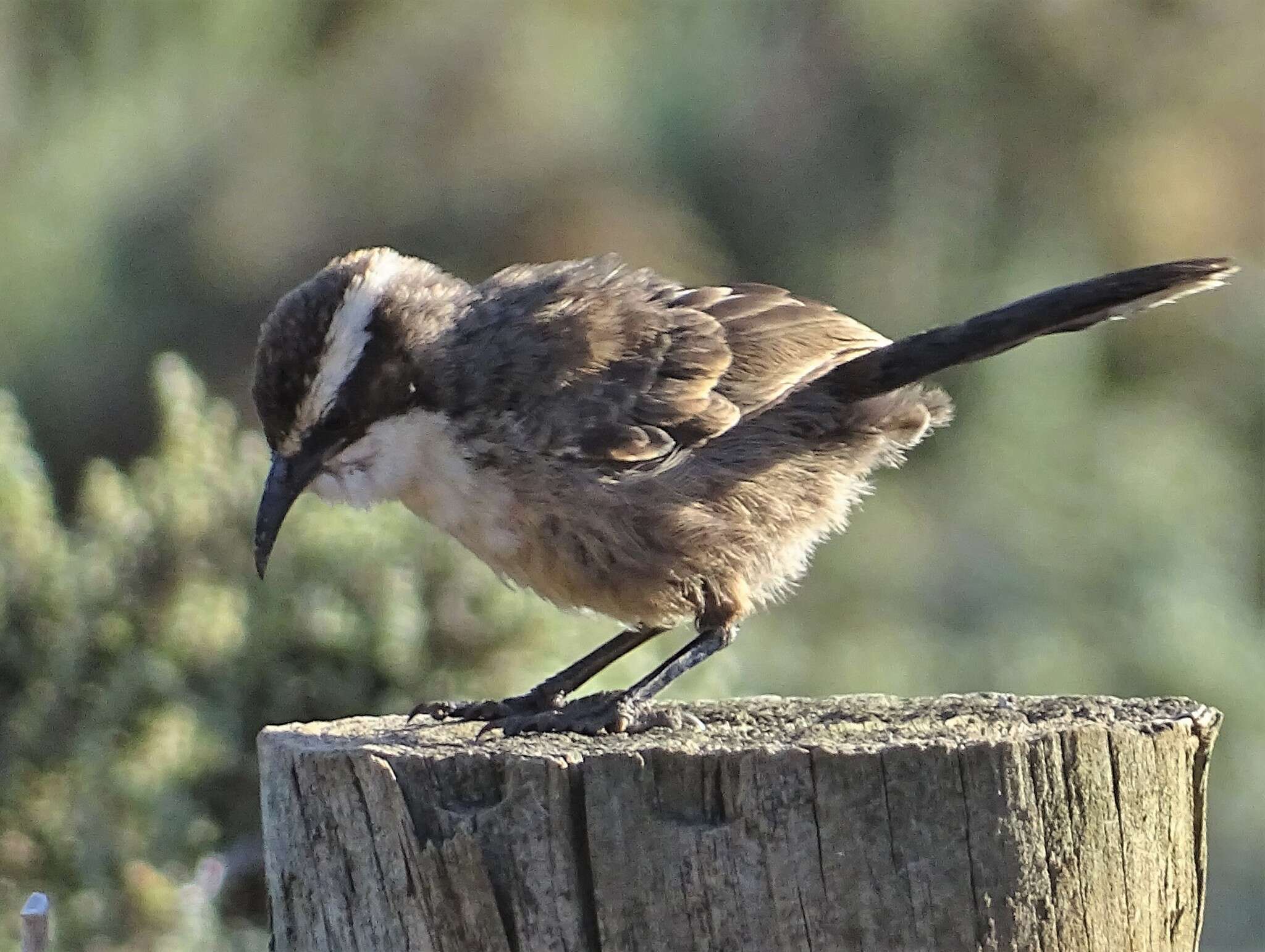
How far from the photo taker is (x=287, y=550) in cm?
520

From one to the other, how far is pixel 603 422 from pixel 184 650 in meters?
1.93

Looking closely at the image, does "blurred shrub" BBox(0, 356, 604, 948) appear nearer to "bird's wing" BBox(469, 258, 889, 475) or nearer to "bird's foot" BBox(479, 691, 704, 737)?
"bird's wing" BBox(469, 258, 889, 475)

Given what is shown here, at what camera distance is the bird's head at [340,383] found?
12.2ft

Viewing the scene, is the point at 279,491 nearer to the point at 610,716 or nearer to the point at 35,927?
the point at 610,716

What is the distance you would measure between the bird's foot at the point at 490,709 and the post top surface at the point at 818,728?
0.13 m

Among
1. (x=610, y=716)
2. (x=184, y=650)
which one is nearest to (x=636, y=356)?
(x=610, y=716)

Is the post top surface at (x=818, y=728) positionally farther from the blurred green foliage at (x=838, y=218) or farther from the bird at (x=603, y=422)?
the blurred green foliage at (x=838, y=218)

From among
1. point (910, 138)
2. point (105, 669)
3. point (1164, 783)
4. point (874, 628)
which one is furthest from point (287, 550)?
point (910, 138)

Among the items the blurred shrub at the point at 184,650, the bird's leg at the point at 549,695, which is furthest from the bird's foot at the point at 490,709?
the blurred shrub at the point at 184,650

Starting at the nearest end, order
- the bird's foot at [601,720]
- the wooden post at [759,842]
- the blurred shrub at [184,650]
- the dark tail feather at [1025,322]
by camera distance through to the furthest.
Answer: the wooden post at [759,842] < the bird's foot at [601,720] < the dark tail feather at [1025,322] < the blurred shrub at [184,650]

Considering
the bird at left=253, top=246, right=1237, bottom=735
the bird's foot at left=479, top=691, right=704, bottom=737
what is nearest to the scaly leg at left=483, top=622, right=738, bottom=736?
the bird's foot at left=479, top=691, right=704, bottom=737

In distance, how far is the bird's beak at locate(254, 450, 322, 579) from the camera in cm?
375

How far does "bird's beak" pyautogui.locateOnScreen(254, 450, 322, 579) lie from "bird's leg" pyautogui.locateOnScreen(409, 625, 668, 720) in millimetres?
505

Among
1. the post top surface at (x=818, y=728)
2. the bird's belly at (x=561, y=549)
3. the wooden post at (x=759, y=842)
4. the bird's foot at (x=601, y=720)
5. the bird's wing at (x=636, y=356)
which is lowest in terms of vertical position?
the wooden post at (x=759, y=842)
